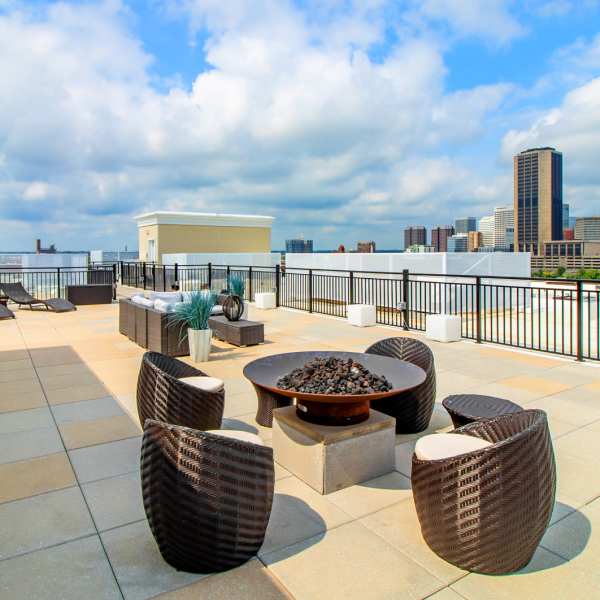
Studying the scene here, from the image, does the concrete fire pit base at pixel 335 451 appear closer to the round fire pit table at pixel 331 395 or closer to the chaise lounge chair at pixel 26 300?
the round fire pit table at pixel 331 395

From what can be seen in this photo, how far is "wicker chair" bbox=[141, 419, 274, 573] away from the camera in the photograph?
208 cm

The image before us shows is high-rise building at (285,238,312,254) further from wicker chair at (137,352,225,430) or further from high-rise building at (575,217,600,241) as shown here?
high-rise building at (575,217,600,241)

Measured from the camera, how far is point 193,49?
944 centimetres

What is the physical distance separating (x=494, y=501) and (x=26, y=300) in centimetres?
1316

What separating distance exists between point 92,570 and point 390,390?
1797 millimetres

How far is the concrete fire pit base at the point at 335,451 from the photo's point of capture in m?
2.96

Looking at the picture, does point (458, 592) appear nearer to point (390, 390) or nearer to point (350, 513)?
point (350, 513)

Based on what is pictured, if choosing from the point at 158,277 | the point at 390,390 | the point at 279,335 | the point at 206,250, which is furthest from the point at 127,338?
the point at 206,250

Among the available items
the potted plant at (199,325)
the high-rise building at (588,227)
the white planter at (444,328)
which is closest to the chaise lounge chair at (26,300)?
the potted plant at (199,325)

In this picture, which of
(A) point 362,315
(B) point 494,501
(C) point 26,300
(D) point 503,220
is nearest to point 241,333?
(A) point 362,315

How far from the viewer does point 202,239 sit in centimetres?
2712

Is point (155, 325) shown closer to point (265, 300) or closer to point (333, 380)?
point (333, 380)

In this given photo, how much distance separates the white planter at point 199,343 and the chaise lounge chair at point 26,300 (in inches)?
284

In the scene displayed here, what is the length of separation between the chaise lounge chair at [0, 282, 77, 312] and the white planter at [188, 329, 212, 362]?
23.6ft
